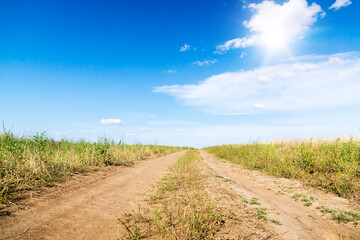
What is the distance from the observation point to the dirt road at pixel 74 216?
2867 mm

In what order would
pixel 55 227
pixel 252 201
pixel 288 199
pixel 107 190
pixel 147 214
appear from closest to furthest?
pixel 55 227, pixel 147 214, pixel 252 201, pixel 107 190, pixel 288 199

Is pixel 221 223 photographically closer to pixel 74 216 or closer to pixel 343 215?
pixel 74 216

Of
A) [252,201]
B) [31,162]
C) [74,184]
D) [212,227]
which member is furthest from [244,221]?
[31,162]

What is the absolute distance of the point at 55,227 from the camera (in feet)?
10.00

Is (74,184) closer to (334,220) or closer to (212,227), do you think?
(212,227)

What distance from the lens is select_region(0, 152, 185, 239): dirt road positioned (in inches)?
113

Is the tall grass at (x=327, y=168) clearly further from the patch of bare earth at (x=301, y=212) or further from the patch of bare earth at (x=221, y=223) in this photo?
the patch of bare earth at (x=221, y=223)

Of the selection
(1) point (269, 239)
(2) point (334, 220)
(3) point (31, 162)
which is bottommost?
(2) point (334, 220)

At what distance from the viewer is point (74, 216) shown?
3.45 metres

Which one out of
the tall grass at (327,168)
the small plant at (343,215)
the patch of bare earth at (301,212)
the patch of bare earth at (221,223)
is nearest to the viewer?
the patch of bare earth at (221,223)

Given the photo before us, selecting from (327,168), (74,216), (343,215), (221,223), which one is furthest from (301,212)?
(74,216)

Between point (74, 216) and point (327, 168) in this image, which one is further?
point (327, 168)

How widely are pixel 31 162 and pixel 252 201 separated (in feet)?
22.3

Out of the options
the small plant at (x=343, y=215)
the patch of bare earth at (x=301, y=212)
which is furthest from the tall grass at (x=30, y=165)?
the small plant at (x=343, y=215)
